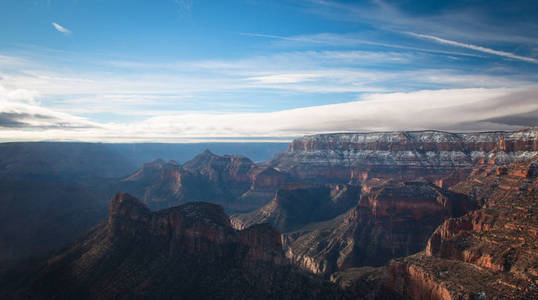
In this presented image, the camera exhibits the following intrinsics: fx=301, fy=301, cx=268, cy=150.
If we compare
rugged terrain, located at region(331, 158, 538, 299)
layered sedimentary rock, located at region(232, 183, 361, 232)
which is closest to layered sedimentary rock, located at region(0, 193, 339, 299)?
rugged terrain, located at region(331, 158, 538, 299)

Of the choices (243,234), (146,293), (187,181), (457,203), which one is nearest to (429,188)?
(457,203)

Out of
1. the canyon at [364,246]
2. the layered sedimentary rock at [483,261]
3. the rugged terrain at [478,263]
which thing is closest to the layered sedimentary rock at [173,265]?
the canyon at [364,246]

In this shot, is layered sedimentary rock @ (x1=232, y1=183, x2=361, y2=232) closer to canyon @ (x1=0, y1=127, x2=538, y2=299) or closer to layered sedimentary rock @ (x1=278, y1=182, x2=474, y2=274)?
canyon @ (x1=0, y1=127, x2=538, y2=299)

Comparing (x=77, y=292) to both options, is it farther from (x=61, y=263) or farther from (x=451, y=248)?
(x=451, y=248)

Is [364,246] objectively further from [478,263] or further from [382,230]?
[478,263]

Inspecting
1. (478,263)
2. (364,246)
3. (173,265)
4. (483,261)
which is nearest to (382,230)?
(364,246)

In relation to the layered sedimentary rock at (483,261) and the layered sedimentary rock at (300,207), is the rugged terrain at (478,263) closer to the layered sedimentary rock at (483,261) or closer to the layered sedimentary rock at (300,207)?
the layered sedimentary rock at (483,261)
